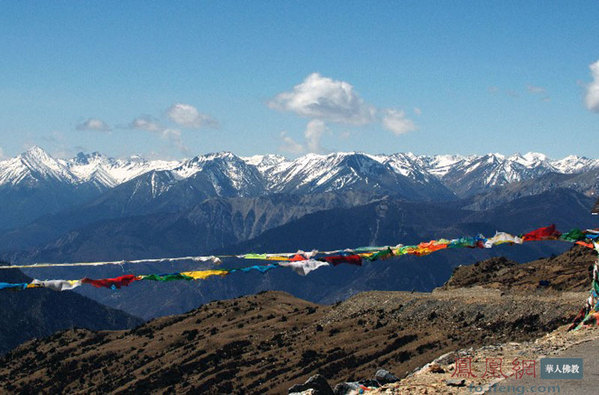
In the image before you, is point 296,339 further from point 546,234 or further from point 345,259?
point 546,234

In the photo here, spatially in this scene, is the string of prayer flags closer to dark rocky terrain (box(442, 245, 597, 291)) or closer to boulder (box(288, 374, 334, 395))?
boulder (box(288, 374, 334, 395))

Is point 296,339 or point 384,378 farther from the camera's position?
point 296,339

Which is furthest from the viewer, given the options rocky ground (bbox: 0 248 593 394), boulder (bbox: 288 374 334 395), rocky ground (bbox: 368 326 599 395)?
rocky ground (bbox: 0 248 593 394)

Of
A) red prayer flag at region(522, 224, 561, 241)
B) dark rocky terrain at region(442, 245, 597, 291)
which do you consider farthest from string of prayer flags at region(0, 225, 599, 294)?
dark rocky terrain at region(442, 245, 597, 291)

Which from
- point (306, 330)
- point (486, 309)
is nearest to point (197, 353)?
point (306, 330)

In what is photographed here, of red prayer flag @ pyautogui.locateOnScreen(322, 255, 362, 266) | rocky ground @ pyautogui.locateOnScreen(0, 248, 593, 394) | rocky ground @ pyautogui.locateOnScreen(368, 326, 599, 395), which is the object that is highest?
red prayer flag @ pyautogui.locateOnScreen(322, 255, 362, 266)

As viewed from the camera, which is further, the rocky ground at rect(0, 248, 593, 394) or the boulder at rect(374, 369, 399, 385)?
the rocky ground at rect(0, 248, 593, 394)

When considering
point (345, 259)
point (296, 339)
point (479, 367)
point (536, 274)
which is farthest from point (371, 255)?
point (536, 274)

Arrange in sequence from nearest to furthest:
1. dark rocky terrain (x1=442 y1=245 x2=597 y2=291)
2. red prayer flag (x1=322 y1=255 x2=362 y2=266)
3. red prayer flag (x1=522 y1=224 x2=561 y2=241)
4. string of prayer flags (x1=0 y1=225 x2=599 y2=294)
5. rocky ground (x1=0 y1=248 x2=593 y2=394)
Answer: red prayer flag (x1=522 y1=224 x2=561 y2=241), string of prayer flags (x1=0 y1=225 x2=599 y2=294), red prayer flag (x1=322 y1=255 x2=362 y2=266), rocky ground (x1=0 y1=248 x2=593 y2=394), dark rocky terrain (x1=442 y1=245 x2=597 y2=291)

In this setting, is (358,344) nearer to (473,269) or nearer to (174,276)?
(174,276)
